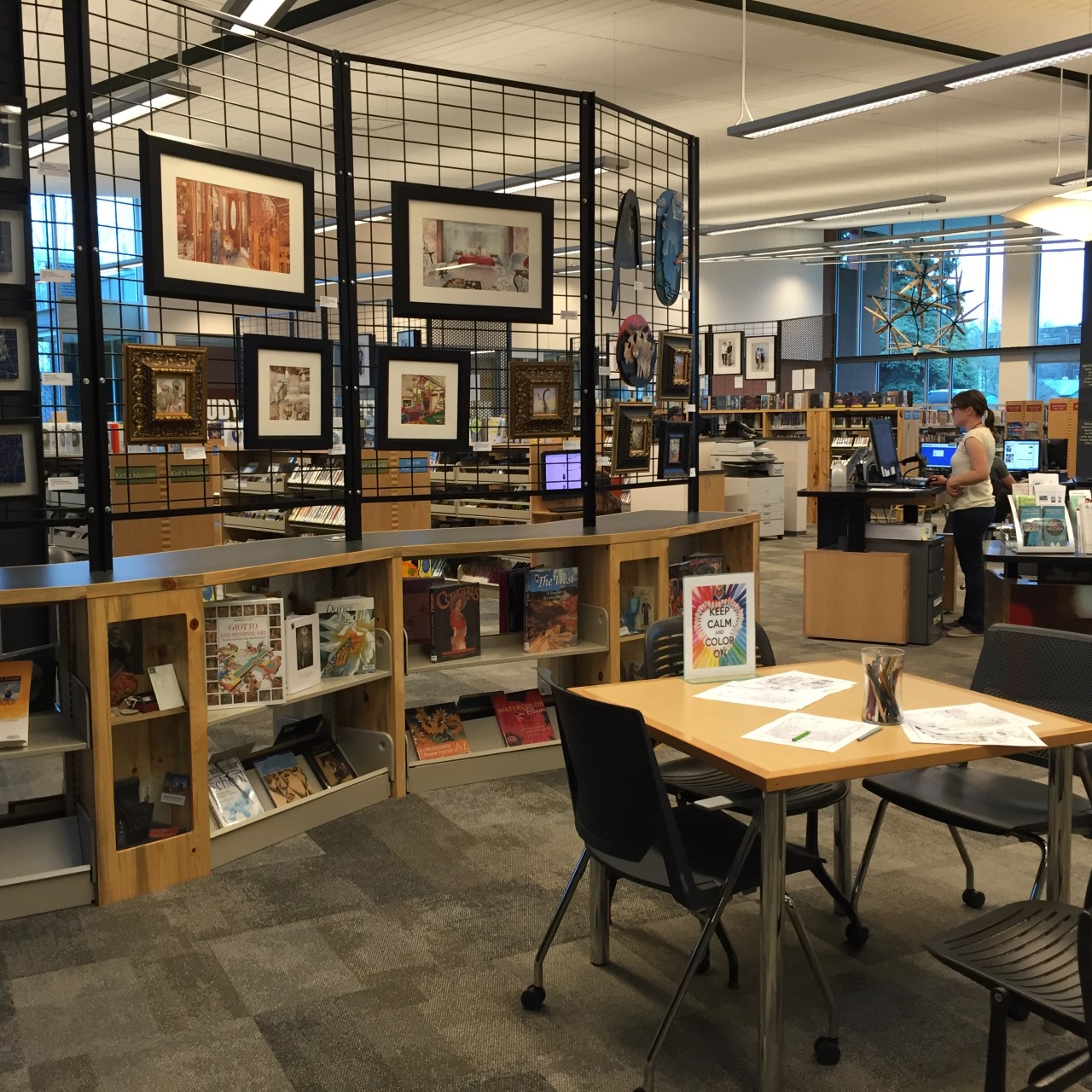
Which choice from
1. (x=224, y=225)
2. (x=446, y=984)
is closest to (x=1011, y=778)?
(x=446, y=984)

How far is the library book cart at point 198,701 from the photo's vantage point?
11.4ft

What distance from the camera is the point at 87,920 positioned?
3383 millimetres

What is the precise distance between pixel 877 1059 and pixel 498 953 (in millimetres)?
1057

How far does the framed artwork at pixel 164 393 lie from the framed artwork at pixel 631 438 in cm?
214

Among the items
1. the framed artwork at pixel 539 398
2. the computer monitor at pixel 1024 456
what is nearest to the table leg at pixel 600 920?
the framed artwork at pixel 539 398

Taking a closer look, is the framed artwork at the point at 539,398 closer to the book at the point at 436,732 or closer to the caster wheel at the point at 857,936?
the book at the point at 436,732

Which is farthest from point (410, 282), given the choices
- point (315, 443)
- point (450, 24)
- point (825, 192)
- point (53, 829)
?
point (825, 192)

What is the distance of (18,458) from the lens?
401 cm

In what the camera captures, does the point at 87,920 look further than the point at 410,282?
No

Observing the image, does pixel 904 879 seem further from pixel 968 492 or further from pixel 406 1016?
pixel 968 492

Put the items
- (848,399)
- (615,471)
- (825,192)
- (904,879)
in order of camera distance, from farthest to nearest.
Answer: (848,399) < (825,192) < (615,471) < (904,879)

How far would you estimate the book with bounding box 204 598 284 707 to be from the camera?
3.85 meters

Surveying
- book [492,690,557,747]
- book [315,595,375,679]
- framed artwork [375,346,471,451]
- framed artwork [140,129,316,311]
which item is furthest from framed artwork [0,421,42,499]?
book [492,690,557,747]

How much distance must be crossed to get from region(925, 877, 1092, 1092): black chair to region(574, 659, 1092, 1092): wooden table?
347mm
